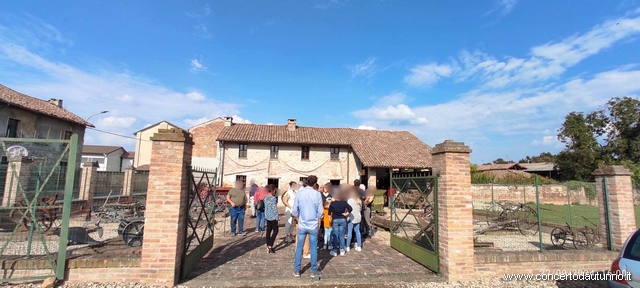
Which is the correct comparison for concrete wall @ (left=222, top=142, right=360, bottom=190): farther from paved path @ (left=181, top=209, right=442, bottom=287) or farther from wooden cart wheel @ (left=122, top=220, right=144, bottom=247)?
wooden cart wheel @ (left=122, top=220, right=144, bottom=247)

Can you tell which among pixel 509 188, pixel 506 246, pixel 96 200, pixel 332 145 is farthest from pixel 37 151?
pixel 509 188

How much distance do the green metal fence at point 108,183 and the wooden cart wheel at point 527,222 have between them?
1704 centimetres

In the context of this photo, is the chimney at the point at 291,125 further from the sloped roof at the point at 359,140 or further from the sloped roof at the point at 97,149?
the sloped roof at the point at 97,149

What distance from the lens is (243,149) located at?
21859mm

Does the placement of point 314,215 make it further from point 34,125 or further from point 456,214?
point 34,125

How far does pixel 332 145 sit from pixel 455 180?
17404 mm

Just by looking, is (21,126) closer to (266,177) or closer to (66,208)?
(266,177)

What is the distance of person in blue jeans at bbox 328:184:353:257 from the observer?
6.61m

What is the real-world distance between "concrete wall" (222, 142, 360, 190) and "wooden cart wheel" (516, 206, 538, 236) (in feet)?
38.9

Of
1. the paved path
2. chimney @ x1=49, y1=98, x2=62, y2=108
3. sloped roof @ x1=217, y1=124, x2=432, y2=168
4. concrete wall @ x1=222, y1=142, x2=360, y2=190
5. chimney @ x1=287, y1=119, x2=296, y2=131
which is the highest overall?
chimney @ x1=49, y1=98, x2=62, y2=108

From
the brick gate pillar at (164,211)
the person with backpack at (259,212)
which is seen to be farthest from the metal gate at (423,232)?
the brick gate pillar at (164,211)

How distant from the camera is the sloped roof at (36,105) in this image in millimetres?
18312

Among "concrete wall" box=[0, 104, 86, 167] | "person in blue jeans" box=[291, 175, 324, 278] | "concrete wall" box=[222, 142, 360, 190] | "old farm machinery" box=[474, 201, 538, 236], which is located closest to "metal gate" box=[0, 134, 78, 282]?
"person in blue jeans" box=[291, 175, 324, 278]

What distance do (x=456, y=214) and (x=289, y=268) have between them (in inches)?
127
